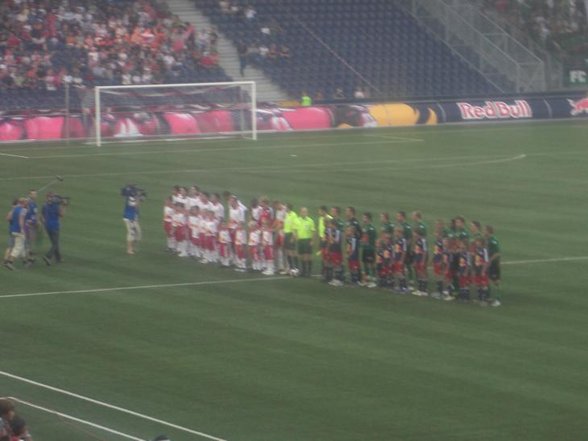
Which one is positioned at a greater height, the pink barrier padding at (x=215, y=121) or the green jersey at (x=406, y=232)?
the pink barrier padding at (x=215, y=121)

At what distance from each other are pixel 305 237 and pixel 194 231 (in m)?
3.16

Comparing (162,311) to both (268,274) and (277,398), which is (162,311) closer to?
(268,274)

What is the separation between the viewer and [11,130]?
2196 inches

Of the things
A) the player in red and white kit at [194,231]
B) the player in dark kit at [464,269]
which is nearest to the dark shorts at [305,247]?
the player in red and white kit at [194,231]

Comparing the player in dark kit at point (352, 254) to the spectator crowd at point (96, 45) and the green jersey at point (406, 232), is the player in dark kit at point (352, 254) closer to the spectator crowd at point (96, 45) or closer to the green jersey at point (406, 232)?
→ the green jersey at point (406, 232)

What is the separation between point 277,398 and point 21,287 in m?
10.1

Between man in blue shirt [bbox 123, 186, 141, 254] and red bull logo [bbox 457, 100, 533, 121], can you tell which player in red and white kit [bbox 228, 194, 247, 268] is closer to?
man in blue shirt [bbox 123, 186, 141, 254]

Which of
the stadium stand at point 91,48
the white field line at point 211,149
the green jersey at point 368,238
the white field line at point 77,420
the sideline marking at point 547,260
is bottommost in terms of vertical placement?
the white field line at point 77,420

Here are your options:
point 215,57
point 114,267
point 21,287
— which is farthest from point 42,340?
point 215,57

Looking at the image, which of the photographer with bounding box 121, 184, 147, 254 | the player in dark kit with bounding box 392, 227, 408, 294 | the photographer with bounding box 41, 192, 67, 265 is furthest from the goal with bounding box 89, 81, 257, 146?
the player in dark kit with bounding box 392, 227, 408, 294

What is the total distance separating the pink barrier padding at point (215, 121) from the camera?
5700 cm

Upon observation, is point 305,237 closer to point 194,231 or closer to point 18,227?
point 194,231

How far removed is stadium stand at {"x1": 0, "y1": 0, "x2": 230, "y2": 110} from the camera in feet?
196

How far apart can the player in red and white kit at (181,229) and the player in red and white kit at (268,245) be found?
2.35 meters
